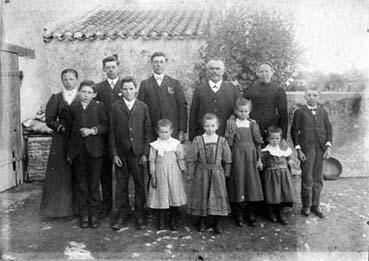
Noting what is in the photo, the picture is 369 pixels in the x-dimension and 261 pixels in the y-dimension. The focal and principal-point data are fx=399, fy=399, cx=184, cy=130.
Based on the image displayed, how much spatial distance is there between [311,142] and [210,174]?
4.50ft

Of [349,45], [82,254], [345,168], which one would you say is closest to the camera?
[82,254]

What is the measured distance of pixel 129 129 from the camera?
174 inches

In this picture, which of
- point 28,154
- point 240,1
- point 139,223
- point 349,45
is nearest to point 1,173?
point 28,154

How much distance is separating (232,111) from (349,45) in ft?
6.63

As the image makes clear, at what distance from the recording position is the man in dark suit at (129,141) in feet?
14.5

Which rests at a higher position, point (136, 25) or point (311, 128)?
point (136, 25)

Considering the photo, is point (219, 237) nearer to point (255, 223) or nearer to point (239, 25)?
point (255, 223)

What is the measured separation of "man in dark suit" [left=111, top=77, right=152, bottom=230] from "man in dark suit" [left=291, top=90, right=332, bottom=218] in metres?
1.85

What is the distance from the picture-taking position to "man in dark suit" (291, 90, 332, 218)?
15.9ft

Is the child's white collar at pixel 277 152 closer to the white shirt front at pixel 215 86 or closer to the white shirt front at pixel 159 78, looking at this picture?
the white shirt front at pixel 215 86

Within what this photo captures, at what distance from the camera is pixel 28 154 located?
686 cm

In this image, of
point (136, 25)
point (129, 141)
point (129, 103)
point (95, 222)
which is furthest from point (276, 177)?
point (136, 25)

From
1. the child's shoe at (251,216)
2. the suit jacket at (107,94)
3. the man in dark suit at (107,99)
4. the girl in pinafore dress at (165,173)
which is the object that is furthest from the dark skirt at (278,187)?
the suit jacket at (107,94)

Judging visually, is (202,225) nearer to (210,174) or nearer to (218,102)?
(210,174)
